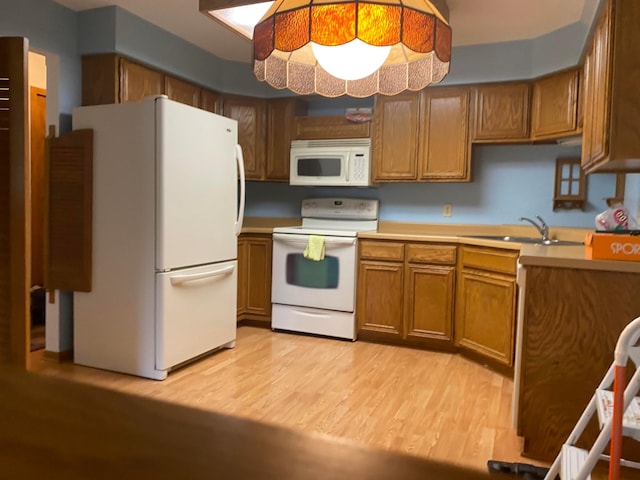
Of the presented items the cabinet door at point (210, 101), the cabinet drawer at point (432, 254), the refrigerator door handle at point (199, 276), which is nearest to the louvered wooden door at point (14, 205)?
the refrigerator door handle at point (199, 276)

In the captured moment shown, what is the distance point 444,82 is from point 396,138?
564 millimetres

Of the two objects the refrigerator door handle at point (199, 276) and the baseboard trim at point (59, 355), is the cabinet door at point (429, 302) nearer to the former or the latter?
the refrigerator door handle at point (199, 276)

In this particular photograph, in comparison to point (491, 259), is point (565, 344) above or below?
below

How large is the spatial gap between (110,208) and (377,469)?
3174mm

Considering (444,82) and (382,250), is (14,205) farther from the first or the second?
(444,82)

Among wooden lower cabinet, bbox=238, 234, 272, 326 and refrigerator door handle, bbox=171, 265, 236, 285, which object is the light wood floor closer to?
wooden lower cabinet, bbox=238, 234, 272, 326

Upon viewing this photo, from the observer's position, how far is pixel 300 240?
13.3ft

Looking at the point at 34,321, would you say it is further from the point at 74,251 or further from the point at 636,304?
the point at 636,304

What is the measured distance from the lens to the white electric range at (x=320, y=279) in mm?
3945

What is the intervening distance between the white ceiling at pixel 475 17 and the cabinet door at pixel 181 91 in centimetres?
35

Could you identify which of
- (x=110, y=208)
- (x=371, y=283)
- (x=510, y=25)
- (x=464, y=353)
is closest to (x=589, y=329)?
(x=464, y=353)

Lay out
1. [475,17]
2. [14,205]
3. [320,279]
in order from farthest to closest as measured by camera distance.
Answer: [320,279] < [475,17] < [14,205]

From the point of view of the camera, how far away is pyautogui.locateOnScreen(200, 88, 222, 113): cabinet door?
4.20 m

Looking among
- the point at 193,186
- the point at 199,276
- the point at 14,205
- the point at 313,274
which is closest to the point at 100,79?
the point at 193,186
